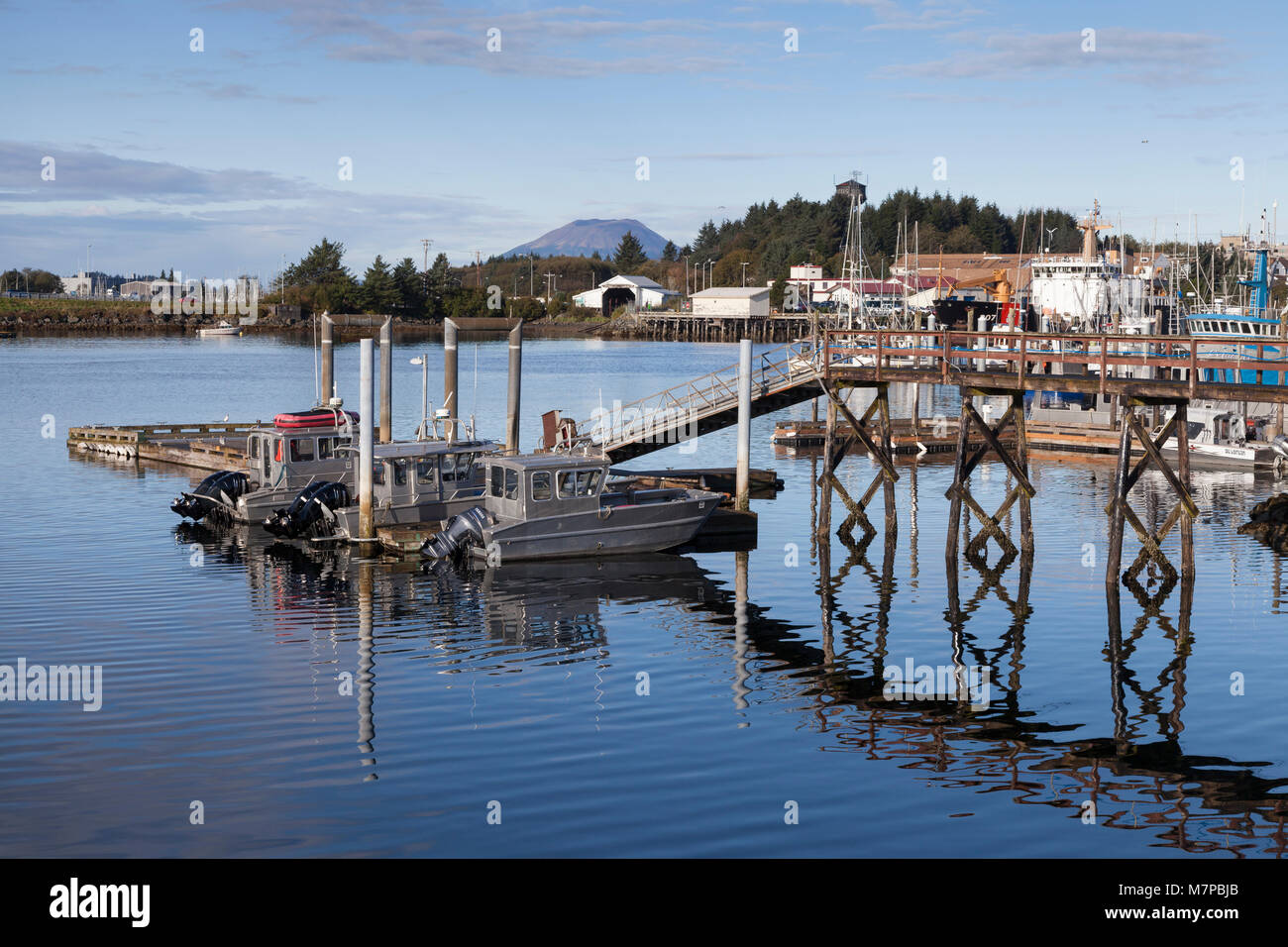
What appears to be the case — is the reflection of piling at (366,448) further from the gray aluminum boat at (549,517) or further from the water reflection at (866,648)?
the gray aluminum boat at (549,517)

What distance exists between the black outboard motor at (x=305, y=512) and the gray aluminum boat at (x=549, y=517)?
172 inches

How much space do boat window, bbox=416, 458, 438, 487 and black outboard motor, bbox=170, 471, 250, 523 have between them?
22.5 feet

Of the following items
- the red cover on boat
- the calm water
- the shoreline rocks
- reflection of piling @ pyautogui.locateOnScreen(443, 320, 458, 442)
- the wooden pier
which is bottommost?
the calm water

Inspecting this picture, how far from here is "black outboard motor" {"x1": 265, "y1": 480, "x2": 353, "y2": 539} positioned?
34938 mm

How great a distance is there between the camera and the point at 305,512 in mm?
35000

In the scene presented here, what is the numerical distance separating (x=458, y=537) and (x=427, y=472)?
13.2 ft

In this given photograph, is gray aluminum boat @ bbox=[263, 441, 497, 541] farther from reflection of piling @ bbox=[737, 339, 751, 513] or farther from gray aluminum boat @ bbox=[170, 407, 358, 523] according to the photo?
reflection of piling @ bbox=[737, 339, 751, 513]

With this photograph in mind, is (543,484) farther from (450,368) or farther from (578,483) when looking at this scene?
(450,368)

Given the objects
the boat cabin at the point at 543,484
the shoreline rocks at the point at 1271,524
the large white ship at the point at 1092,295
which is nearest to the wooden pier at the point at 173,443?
the boat cabin at the point at 543,484

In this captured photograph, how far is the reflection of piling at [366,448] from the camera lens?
32.2 metres

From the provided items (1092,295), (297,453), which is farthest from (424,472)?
(1092,295)

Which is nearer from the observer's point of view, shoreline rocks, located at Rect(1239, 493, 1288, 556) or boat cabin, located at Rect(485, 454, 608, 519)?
boat cabin, located at Rect(485, 454, 608, 519)

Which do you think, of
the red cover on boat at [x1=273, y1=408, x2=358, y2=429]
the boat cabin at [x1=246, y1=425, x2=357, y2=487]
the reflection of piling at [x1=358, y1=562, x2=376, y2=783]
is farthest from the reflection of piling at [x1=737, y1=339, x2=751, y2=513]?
the red cover on boat at [x1=273, y1=408, x2=358, y2=429]
